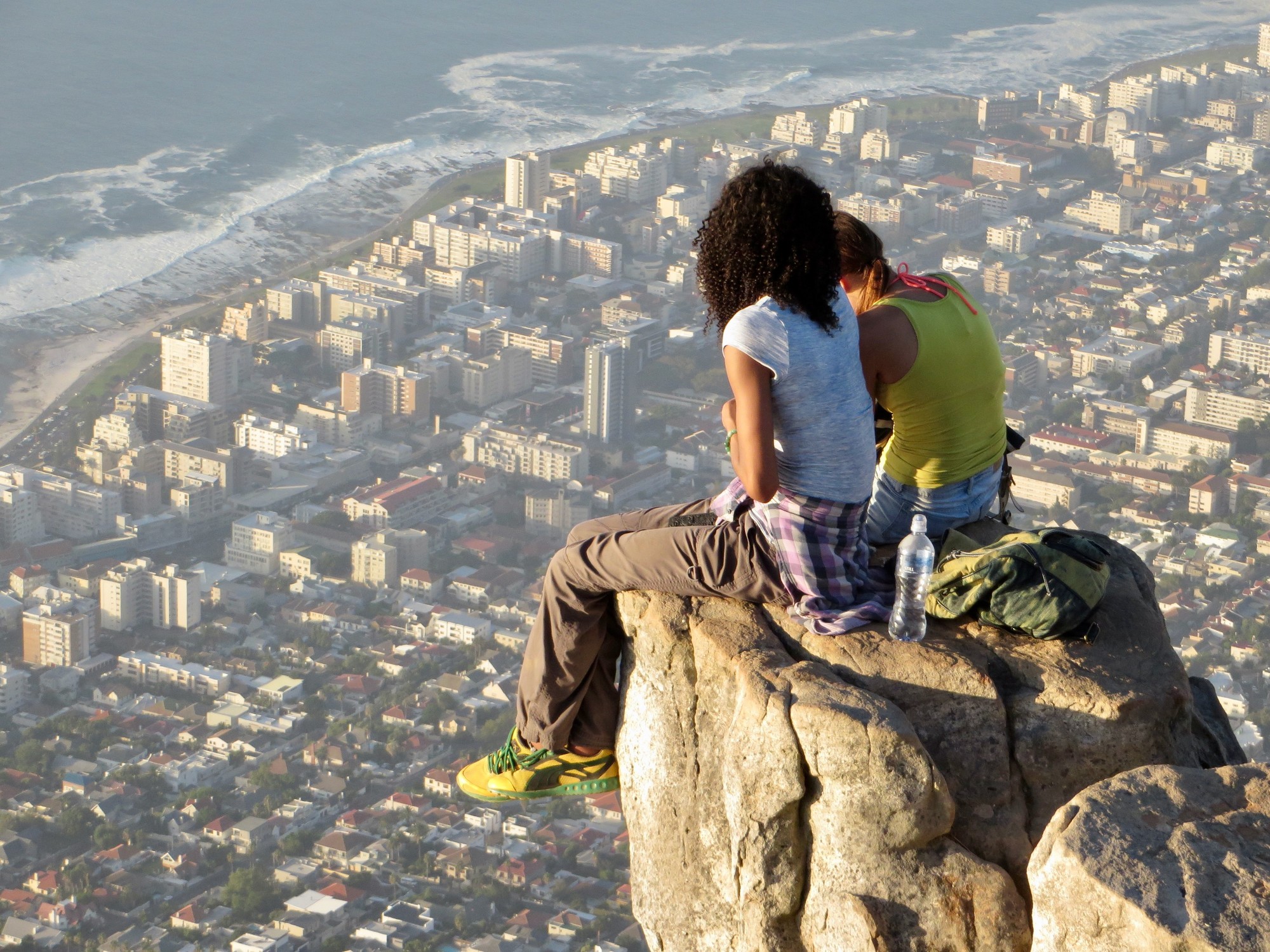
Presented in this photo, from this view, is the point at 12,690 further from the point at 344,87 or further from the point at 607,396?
the point at 344,87

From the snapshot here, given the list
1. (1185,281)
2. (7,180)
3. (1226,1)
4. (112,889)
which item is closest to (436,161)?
(7,180)

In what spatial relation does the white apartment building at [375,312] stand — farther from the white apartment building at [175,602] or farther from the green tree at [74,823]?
the green tree at [74,823]

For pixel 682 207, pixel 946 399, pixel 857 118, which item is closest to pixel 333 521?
pixel 682 207

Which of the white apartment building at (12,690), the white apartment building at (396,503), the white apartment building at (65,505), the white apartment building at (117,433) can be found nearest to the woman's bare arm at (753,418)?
the white apartment building at (12,690)

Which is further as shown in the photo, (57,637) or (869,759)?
(57,637)

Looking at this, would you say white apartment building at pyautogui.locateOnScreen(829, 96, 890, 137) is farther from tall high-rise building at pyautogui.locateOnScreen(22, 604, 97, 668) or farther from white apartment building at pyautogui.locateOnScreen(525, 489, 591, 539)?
tall high-rise building at pyautogui.locateOnScreen(22, 604, 97, 668)

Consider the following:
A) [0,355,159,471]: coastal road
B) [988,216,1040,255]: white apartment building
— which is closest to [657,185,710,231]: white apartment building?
[988,216,1040,255]: white apartment building
